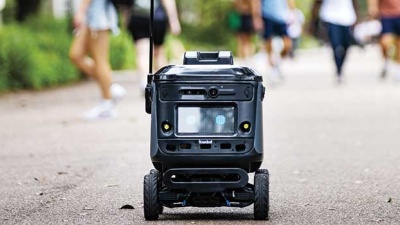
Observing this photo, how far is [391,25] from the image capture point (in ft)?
71.8

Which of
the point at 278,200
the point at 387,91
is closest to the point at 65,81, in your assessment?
the point at 387,91

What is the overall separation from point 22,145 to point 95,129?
1588mm

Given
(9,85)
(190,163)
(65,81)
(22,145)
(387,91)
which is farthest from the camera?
(65,81)

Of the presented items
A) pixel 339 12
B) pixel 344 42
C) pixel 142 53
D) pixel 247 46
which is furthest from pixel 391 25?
pixel 142 53

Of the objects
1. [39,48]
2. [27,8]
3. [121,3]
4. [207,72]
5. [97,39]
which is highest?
[207,72]

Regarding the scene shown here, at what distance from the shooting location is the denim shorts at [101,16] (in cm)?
1443

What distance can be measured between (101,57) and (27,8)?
642 inches

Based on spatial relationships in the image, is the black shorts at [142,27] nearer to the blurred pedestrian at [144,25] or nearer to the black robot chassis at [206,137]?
the blurred pedestrian at [144,25]

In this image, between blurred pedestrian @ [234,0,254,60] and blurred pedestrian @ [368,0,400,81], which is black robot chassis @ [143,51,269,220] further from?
blurred pedestrian @ [234,0,254,60]

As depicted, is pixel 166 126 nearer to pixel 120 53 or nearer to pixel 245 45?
pixel 245 45

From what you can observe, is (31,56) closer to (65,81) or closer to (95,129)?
(65,81)

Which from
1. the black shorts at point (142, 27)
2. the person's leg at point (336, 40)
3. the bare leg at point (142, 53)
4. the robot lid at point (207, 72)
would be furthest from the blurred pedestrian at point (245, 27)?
the robot lid at point (207, 72)

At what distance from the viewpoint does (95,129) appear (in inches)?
549

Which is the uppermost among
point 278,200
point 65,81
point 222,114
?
point 222,114
